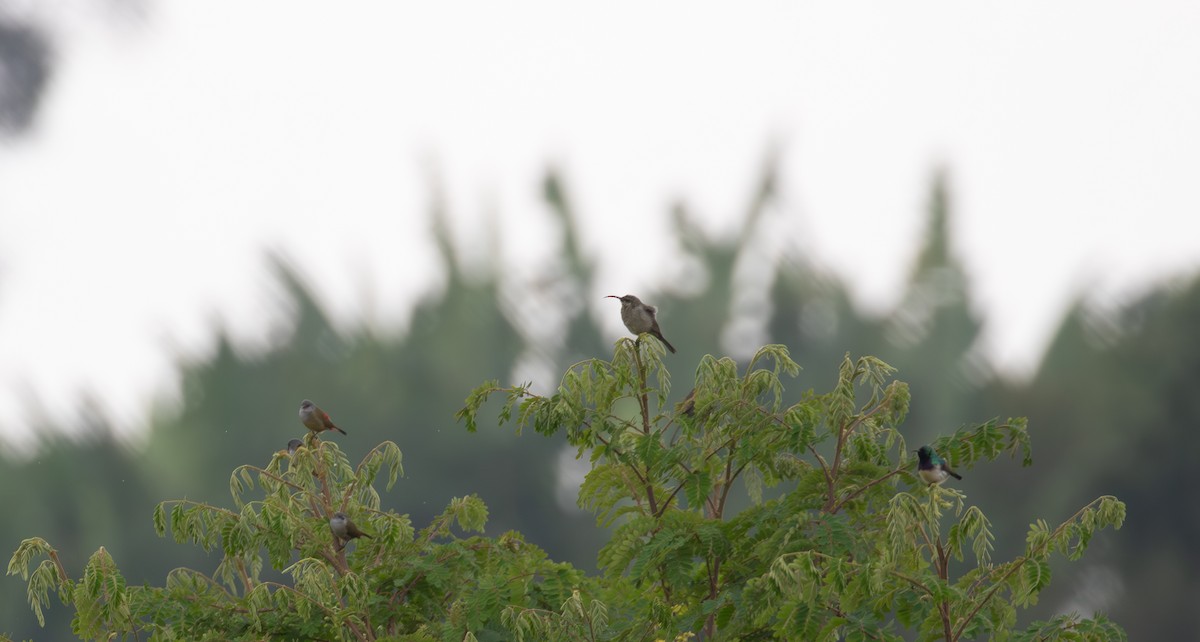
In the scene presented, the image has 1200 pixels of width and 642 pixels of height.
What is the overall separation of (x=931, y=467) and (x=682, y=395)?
16510 mm

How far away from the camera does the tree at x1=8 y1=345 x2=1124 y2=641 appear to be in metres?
7.00

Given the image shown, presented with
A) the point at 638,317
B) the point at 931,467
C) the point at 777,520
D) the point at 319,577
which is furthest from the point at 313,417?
the point at 931,467

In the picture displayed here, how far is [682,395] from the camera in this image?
23859mm

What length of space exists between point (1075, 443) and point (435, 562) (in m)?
16.5

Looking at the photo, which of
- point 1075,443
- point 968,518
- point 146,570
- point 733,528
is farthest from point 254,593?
point 1075,443

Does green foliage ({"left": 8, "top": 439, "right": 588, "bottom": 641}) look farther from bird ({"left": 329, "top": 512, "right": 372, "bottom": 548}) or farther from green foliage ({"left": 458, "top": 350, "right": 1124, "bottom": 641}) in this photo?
green foliage ({"left": 458, "top": 350, "right": 1124, "bottom": 641})

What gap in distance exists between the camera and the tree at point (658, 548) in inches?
276

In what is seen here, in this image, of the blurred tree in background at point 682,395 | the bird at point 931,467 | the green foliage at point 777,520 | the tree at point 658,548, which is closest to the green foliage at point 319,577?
the tree at point 658,548

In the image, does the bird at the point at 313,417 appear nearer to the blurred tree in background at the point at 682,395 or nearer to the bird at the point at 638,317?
the bird at the point at 638,317

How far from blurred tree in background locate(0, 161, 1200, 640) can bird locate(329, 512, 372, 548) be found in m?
13.8

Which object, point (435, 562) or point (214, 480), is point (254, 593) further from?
point (214, 480)

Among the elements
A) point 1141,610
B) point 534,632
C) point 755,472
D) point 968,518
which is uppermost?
point 1141,610

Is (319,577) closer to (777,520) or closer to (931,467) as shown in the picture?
(777,520)

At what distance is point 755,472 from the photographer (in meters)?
8.41
